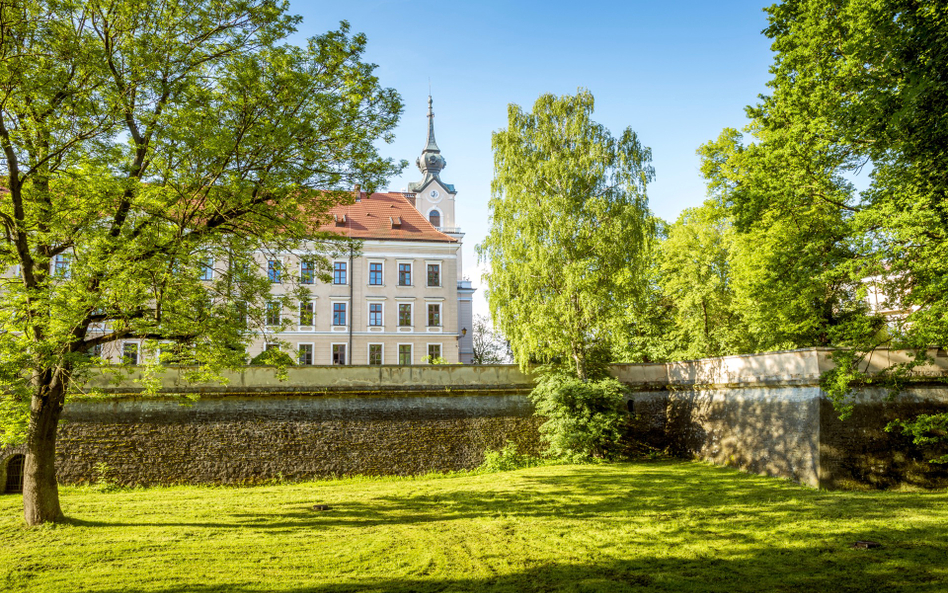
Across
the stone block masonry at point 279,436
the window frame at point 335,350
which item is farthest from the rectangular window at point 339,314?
the stone block masonry at point 279,436

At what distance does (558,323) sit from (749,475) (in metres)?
6.50

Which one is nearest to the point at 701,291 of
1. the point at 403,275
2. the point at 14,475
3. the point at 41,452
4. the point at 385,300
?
the point at 403,275

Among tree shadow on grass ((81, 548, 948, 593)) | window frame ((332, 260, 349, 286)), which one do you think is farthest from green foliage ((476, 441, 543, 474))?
window frame ((332, 260, 349, 286))

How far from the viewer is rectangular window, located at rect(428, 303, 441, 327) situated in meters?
32.8

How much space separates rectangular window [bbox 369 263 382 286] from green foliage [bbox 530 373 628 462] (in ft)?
53.5

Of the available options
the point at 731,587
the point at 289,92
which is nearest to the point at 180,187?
the point at 289,92

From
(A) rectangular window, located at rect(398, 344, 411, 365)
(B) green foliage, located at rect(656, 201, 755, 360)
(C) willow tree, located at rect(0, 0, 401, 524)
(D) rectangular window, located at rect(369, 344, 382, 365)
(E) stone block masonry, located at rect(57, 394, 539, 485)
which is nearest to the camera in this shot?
(C) willow tree, located at rect(0, 0, 401, 524)

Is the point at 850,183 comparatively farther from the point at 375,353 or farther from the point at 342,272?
the point at 342,272

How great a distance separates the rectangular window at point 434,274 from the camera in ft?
108

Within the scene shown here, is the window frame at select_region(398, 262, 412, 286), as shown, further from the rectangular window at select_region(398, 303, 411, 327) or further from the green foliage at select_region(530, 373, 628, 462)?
the green foliage at select_region(530, 373, 628, 462)

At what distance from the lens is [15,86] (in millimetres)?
9430

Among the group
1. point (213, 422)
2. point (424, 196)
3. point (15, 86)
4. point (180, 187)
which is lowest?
point (213, 422)

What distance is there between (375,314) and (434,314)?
3185 millimetres

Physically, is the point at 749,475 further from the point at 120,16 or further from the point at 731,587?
the point at 120,16
